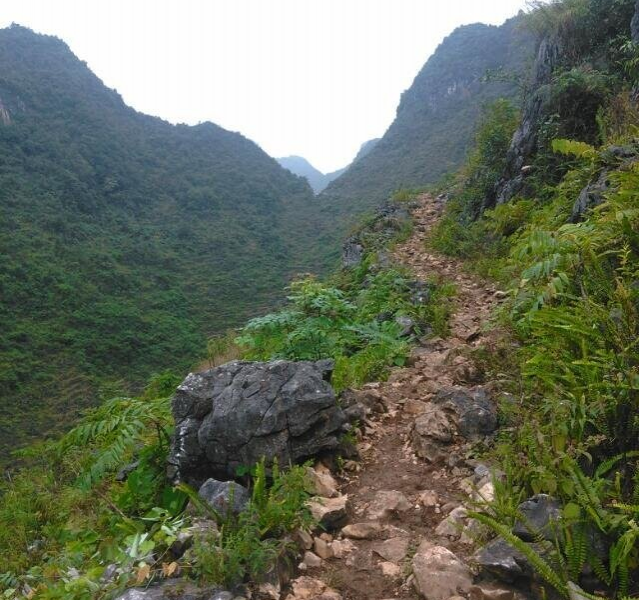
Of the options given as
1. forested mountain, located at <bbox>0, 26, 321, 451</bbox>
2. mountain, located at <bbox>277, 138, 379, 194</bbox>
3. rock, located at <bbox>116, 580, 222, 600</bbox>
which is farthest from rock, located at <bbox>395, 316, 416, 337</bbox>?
mountain, located at <bbox>277, 138, 379, 194</bbox>

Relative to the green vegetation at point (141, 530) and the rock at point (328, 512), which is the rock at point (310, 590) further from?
the rock at point (328, 512)

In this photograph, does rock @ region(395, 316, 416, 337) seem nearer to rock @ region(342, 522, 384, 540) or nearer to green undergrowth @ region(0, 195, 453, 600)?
green undergrowth @ region(0, 195, 453, 600)

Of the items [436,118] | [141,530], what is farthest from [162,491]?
[436,118]

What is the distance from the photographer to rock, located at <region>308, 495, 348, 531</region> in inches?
101

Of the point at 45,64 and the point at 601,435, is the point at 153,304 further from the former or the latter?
the point at 45,64

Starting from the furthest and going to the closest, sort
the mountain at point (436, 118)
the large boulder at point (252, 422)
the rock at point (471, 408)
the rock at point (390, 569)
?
1. the mountain at point (436, 118)
2. the rock at point (471, 408)
3. the large boulder at point (252, 422)
4. the rock at point (390, 569)

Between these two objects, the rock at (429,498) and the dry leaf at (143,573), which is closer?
the dry leaf at (143,573)

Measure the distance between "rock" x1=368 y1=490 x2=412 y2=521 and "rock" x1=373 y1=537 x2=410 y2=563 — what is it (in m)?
0.21

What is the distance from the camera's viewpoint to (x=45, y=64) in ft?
184

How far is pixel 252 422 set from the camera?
3.03 metres

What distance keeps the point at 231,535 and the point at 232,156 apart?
61379 mm

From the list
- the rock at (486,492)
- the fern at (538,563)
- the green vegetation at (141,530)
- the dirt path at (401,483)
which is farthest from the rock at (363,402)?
the fern at (538,563)

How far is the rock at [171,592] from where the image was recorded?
191 centimetres

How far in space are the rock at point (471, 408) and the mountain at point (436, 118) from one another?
3533 cm
